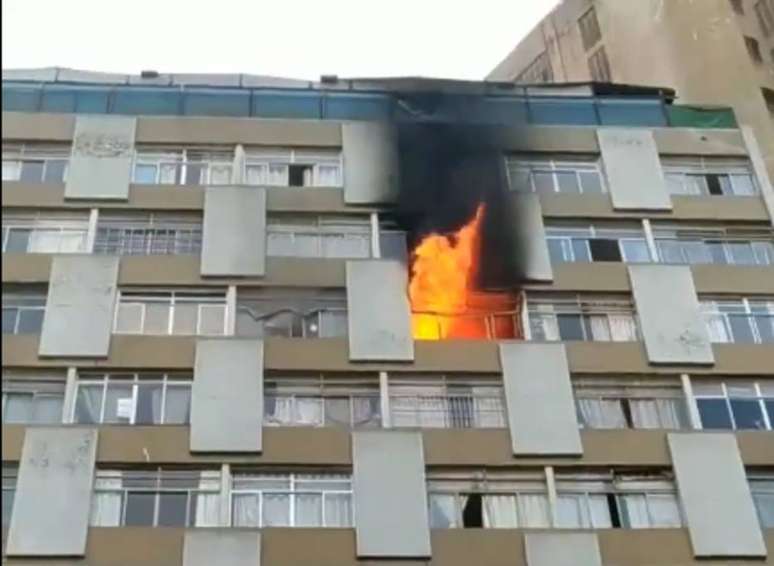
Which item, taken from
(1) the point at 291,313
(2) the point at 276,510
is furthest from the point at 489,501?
(1) the point at 291,313

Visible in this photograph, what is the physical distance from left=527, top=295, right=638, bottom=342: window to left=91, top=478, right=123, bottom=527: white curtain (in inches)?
359

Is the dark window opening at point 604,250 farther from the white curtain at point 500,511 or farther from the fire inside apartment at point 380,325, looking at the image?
the white curtain at point 500,511

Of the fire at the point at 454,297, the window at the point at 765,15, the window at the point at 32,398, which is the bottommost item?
the window at the point at 32,398

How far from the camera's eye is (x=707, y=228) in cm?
2555

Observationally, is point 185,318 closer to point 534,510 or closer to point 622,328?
point 534,510

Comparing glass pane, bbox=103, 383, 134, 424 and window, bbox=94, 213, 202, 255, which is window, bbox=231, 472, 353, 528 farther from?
window, bbox=94, 213, 202, 255

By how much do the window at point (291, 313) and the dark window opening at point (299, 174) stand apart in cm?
363

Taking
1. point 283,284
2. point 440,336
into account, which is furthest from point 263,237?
point 440,336

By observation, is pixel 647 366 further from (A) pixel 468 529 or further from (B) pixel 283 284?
(B) pixel 283 284

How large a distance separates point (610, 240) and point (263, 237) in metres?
8.17

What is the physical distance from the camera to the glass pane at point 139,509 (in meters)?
19.3

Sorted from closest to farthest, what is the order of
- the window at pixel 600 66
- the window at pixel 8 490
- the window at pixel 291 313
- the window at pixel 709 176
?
the window at pixel 8 490 < the window at pixel 291 313 < the window at pixel 709 176 < the window at pixel 600 66

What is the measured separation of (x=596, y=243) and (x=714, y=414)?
508 centimetres

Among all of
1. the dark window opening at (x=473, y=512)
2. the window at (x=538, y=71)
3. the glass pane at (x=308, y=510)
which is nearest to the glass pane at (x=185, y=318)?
the glass pane at (x=308, y=510)
